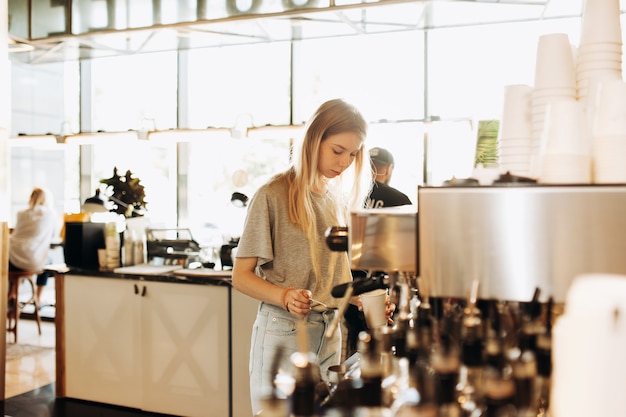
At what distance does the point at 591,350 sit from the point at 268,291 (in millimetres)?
1022

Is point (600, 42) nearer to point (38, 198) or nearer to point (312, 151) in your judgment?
point (312, 151)

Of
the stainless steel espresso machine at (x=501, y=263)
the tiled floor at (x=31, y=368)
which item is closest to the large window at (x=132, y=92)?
the tiled floor at (x=31, y=368)

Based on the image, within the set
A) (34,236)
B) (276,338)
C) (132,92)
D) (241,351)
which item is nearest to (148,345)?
(241,351)

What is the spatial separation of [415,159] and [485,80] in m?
0.87

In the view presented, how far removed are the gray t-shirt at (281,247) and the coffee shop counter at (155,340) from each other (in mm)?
1469

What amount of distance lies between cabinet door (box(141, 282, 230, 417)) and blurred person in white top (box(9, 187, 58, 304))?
236 centimetres

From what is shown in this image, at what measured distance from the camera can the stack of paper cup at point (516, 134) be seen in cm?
109

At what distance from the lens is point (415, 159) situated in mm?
5070

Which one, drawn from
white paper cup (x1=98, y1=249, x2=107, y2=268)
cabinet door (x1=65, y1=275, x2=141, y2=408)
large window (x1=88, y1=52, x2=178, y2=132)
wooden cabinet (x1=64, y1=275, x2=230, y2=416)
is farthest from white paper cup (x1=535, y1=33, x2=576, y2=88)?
large window (x1=88, y1=52, x2=178, y2=132)

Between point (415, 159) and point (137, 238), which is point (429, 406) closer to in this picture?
point (137, 238)

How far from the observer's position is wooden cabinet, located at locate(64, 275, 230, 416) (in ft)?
10.8

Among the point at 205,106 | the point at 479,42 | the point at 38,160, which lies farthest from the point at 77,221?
the point at 479,42

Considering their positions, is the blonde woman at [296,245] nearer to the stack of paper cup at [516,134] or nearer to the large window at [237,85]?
the stack of paper cup at [516,134]

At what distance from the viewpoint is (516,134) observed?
Result: 110 cm
